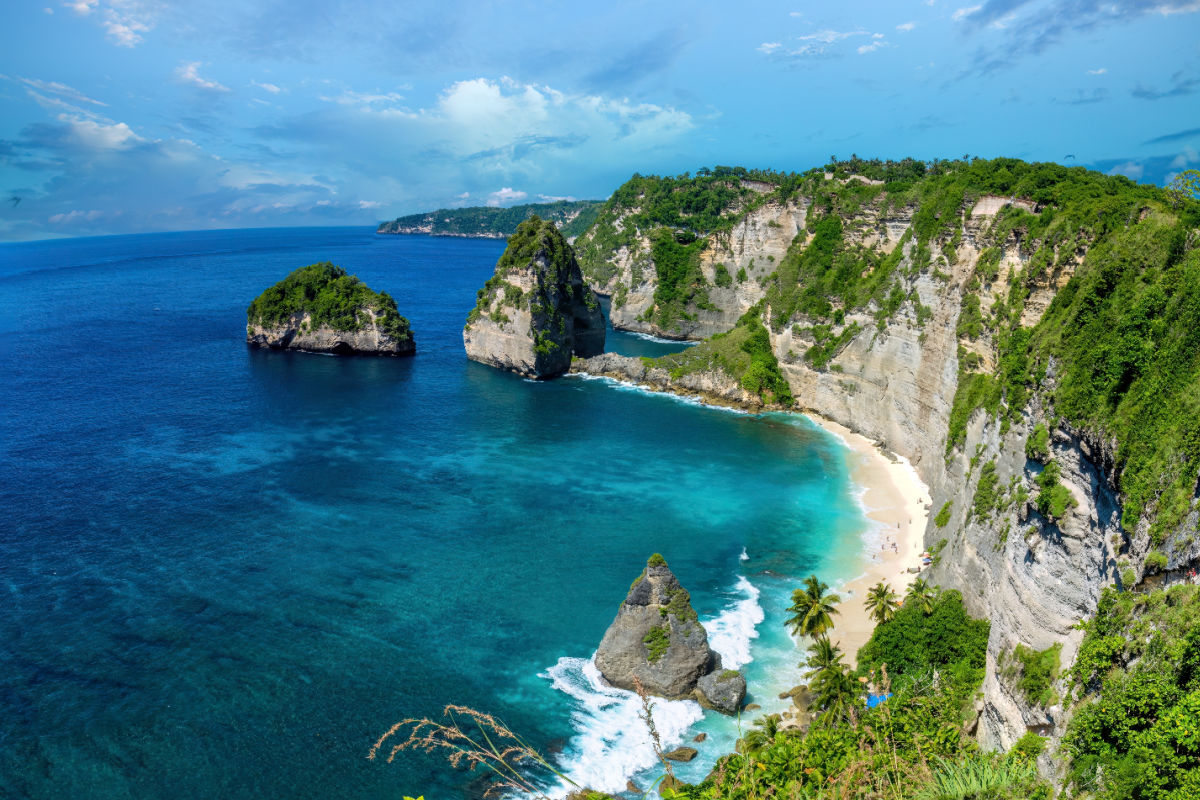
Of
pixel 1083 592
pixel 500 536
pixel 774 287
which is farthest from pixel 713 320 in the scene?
pixel 1083 592

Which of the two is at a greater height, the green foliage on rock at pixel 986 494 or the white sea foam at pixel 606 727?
the green foliage on rock at pixel 986 494

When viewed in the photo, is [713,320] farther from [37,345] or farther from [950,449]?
[37,345]

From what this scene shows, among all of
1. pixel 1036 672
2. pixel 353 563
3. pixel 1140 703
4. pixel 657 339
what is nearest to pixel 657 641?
pixel 1036 672

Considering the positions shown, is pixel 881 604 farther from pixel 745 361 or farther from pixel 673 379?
pixel 673 379

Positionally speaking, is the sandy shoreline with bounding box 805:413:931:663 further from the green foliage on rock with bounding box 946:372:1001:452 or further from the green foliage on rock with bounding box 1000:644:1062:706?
the green foliage on rock with bounding box 1000:644:1062:706

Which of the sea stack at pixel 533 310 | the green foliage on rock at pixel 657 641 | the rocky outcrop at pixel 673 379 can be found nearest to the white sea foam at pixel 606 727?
the green foliage on rock at pixel 657 641

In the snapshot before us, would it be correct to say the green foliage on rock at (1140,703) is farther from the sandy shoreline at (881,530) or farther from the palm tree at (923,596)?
the sandy shoreline at (881,530)

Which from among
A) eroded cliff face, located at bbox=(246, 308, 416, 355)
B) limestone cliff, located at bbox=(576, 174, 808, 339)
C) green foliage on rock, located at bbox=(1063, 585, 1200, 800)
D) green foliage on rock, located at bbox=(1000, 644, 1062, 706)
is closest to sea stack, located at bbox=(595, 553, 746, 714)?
green foliage on rock, located at bbox=(1000, 644, 1062, 706)
